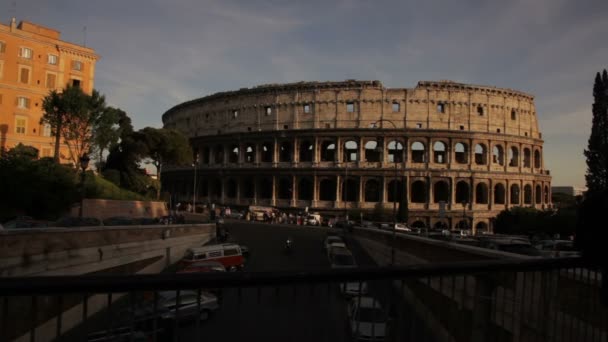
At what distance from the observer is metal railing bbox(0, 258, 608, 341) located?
250 cm

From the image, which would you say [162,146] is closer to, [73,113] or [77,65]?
[77,65]

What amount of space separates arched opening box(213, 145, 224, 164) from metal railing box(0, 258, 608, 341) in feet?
202

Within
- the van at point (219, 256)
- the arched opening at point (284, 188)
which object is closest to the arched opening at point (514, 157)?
the arched opening at point (284, 188)

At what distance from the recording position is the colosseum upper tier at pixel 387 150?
176 ft

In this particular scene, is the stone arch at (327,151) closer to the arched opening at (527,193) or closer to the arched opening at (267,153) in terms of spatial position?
the arched opening at (267,153)

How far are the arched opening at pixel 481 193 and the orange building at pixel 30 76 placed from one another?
49216 millimetres

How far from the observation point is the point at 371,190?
190 ft

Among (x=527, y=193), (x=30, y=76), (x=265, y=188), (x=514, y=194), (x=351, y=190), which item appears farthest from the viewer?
(x=265, y=188)

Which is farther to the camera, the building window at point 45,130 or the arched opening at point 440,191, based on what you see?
the arched opening at point 440,191

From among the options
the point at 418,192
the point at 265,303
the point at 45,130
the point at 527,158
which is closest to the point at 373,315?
the point at 265,303

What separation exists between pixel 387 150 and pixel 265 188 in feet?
60.3

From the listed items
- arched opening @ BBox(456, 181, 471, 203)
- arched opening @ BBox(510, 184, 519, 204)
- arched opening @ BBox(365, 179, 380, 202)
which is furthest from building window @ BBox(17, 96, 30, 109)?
arched opening @ BBox(510, 184, 519, 204)

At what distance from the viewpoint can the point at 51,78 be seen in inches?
1572

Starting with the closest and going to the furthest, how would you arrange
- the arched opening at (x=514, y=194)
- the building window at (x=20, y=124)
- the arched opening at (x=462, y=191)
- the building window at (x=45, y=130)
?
1. the building window at (x=20, y=124)
2. the building window at (x=45, y=130)
3. the arched opening at (x=462, y=191)
4. the arched opening at (x=514, y=194)
